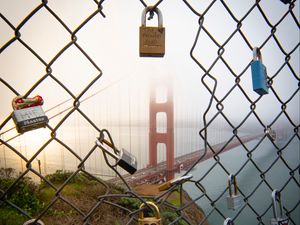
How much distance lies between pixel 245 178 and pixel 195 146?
12.0ft

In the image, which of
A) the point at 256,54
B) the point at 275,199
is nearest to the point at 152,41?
the point at 256,54

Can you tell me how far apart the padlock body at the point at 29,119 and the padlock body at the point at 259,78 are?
1.40 ft

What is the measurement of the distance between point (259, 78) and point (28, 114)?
46 cm

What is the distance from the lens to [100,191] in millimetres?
3176

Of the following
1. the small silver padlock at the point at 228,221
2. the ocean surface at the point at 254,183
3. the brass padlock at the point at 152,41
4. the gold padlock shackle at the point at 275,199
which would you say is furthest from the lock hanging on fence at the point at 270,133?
the ocean surface at the point at 254,183

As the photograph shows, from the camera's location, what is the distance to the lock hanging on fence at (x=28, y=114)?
30 centimetres

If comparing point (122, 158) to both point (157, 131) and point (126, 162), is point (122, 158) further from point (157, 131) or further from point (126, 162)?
point (157, 131)

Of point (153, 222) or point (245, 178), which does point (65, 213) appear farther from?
point (245, 178)

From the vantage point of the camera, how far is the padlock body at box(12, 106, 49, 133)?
30 cm

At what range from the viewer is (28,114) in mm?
313

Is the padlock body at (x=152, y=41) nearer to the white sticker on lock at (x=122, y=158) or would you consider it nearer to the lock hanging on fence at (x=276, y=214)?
the white sticker on lock at (x=122, y=158)

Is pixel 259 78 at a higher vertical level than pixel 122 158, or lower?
higher

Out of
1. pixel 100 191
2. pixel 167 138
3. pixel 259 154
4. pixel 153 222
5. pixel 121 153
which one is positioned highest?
pixel 121 153

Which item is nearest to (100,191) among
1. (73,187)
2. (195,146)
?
(73,187)
